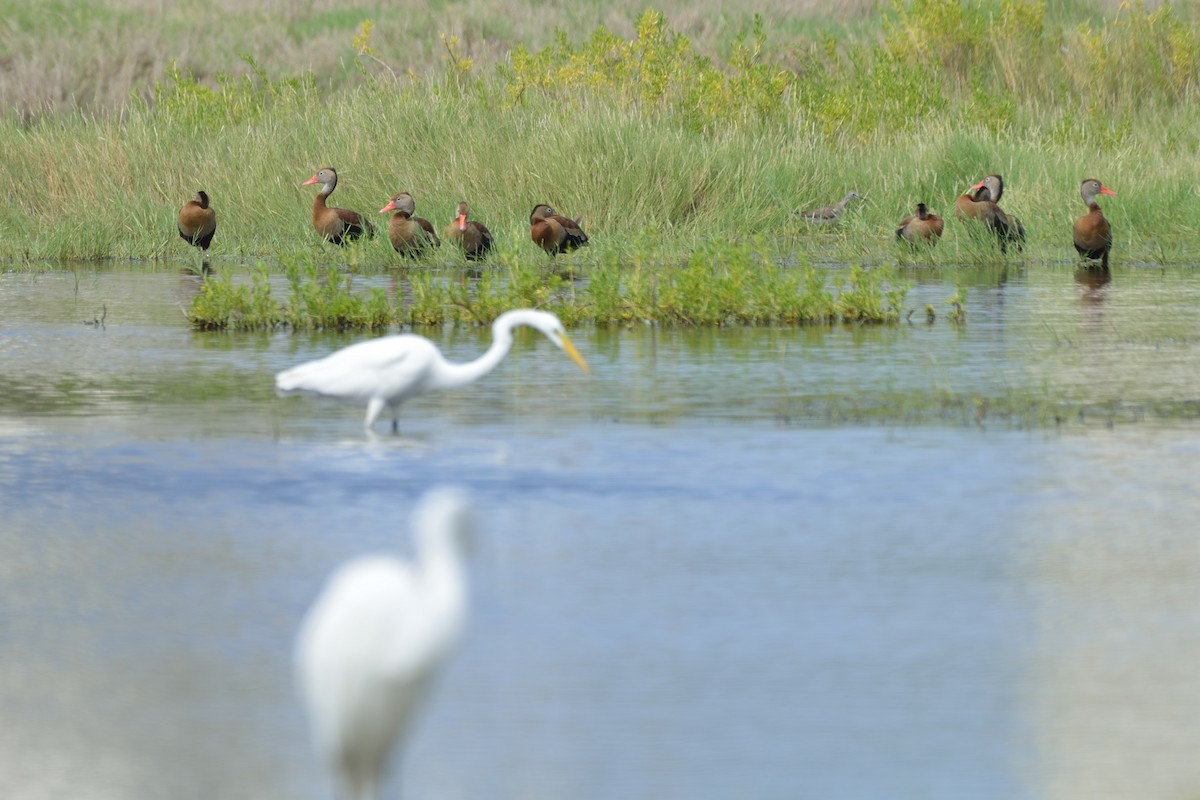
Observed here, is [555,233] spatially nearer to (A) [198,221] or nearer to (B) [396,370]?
(A) [198,221]

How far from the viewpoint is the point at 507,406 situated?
Answer: 11156 millimetres

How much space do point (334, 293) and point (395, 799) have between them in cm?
1052

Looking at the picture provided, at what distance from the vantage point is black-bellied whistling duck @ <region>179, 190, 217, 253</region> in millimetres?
22438

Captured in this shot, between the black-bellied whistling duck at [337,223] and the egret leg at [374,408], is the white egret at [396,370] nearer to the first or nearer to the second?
the egret leg at [374,408]

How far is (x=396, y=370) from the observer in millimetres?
9750

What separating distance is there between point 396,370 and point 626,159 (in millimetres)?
13446

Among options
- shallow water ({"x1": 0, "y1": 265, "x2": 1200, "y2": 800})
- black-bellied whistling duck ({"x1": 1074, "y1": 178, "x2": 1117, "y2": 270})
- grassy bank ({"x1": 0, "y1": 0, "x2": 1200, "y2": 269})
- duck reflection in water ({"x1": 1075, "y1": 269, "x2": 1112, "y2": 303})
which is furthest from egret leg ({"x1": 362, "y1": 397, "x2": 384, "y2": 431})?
black-bellied whistling duck ({"x1": 1074, "y1": 178, "x2": 1117, "y2": 270})

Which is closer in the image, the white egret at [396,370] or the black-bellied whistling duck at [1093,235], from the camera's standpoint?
the white egret at [396,370]

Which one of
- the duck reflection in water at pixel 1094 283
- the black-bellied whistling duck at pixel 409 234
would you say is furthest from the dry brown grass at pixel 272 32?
the duck reflection in water at pixel 1094 283

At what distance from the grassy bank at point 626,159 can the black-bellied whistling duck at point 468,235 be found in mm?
191

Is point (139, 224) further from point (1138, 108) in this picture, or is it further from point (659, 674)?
point (659, 674)

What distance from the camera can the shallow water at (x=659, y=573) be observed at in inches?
204

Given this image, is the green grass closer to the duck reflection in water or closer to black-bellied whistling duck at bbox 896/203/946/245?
black-bellied whistling duck at bbox 896/203/946/245

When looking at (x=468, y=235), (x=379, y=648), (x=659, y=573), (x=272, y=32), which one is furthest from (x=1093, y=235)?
(x=272, y=32)
